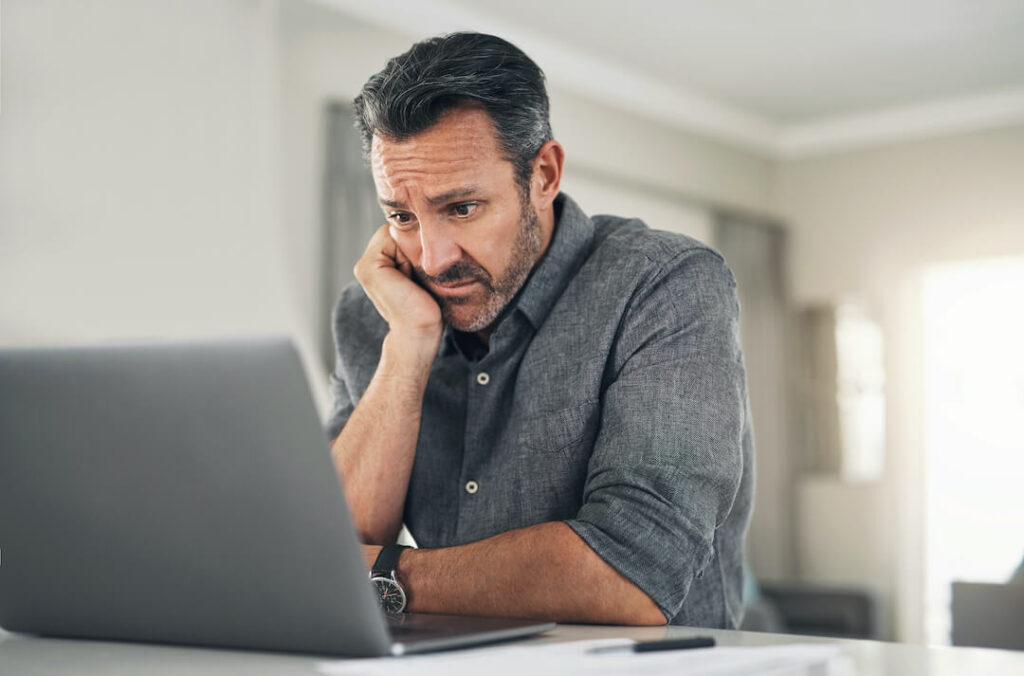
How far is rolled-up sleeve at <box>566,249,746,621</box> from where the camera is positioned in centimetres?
115

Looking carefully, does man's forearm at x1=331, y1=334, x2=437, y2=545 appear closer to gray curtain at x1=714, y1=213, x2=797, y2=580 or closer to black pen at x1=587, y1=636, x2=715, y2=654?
black pen at x1=587, y1=636, x2=715, y2=654

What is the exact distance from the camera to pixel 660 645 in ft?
2.52

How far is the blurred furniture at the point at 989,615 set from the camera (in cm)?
123

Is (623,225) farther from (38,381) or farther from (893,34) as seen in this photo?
(893,34)

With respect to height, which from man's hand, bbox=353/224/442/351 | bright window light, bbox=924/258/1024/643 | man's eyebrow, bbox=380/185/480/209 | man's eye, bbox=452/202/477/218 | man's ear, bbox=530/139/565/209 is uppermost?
man's ear, bbox=530/139/565/209

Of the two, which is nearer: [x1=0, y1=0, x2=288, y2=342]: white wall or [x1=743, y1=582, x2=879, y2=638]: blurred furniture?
[x1=0, y1=0, x2=288, y2=342]: white wall

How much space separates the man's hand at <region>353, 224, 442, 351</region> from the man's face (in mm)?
35

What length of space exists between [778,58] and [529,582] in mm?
4368

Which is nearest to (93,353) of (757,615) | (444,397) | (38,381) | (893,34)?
(38,381)

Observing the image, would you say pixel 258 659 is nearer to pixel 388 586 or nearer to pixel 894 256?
pixel 388 586

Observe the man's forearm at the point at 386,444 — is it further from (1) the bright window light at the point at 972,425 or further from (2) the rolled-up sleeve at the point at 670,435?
(1) the bright window light at the point at 972,425

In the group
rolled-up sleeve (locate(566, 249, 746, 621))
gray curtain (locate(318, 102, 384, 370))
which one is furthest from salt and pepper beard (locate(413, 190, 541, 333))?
gray curtain (locate(318, 102, 384, 370))

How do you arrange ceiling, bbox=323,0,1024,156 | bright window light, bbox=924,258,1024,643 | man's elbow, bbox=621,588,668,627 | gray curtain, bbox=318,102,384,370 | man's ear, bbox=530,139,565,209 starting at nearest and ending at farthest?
man's elbow, bbox=621,588,668,627 → man's ear, bbox=530,139,565,209 → gray curtain, bbox=318,102,384,370 → ceiling, bbox=323,0,1024,156 → bright window light, bbox=924,258,1024,643

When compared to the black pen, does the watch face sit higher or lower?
lower
